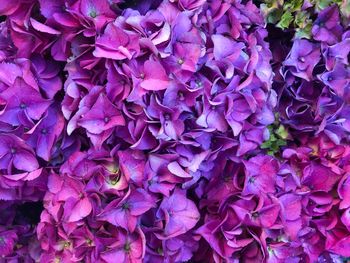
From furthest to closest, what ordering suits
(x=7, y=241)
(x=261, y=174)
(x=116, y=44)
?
(x=7, y=241) → (x=261, y=174) → (x=116, y=44)

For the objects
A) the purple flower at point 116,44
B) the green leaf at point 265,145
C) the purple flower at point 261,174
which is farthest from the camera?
the green leaf at point 265,145

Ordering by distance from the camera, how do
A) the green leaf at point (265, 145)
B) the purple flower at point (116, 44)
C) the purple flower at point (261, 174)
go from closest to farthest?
the purple flower at point (116, 44) < the purple flower at point (261, 174) < the green leaf at point (265, 145)

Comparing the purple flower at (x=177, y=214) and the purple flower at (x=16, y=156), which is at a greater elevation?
the purple flower at (x=16, y=156)

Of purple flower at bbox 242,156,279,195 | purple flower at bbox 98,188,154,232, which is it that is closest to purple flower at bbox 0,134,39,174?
purple flower at bbox 98,188,154,232

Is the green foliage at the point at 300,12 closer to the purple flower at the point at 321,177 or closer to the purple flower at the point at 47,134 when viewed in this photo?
the purple flower at the point at 321,177

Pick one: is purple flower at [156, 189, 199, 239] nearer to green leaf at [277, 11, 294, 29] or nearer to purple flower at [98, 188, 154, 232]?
purple flower at [98, 188, 154, 232]

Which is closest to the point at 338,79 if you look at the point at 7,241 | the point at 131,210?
the point at 131,210

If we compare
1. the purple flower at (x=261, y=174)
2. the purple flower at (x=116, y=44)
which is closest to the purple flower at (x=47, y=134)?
the purple flower at (x=116, y=44)

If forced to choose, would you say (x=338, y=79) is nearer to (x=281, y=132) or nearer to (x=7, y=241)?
(x=281, y=132)

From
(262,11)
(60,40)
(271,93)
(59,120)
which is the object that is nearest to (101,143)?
(59,120)
